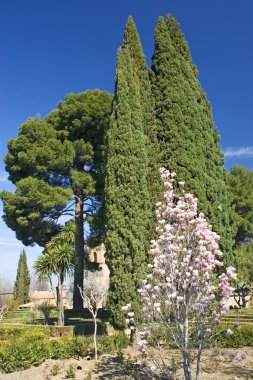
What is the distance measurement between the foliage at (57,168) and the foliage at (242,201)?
1144 cm

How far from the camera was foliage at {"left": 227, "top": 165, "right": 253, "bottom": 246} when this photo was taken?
93.7 feet

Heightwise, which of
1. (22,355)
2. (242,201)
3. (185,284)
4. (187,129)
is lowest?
(22,355)

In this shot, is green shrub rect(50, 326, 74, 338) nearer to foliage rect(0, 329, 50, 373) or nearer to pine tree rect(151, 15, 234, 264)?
foliage rect(0, 329, 50, 373)

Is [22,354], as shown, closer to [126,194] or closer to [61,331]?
[61,331]

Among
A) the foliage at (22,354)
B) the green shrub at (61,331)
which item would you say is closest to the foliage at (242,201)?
the green shrub at (61,331)

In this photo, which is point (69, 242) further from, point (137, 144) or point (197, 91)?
point (197, 91)

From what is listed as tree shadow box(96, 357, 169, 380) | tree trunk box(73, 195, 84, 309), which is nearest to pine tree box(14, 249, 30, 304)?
tree trunk box(73, 195, 84, 309)

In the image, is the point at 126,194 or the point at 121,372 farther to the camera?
the point at 126,194

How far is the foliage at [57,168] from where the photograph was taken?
21625 mm

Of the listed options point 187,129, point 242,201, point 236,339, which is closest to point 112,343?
point 236,339

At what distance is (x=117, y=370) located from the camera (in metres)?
9.84

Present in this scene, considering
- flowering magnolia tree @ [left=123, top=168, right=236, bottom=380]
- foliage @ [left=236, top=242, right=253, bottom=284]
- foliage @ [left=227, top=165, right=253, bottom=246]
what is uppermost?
foliage @ [left=227, top=165, right=253, bottom=246]

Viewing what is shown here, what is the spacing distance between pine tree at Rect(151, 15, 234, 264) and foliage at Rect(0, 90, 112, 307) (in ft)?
18.3

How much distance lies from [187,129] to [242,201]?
1435cm
